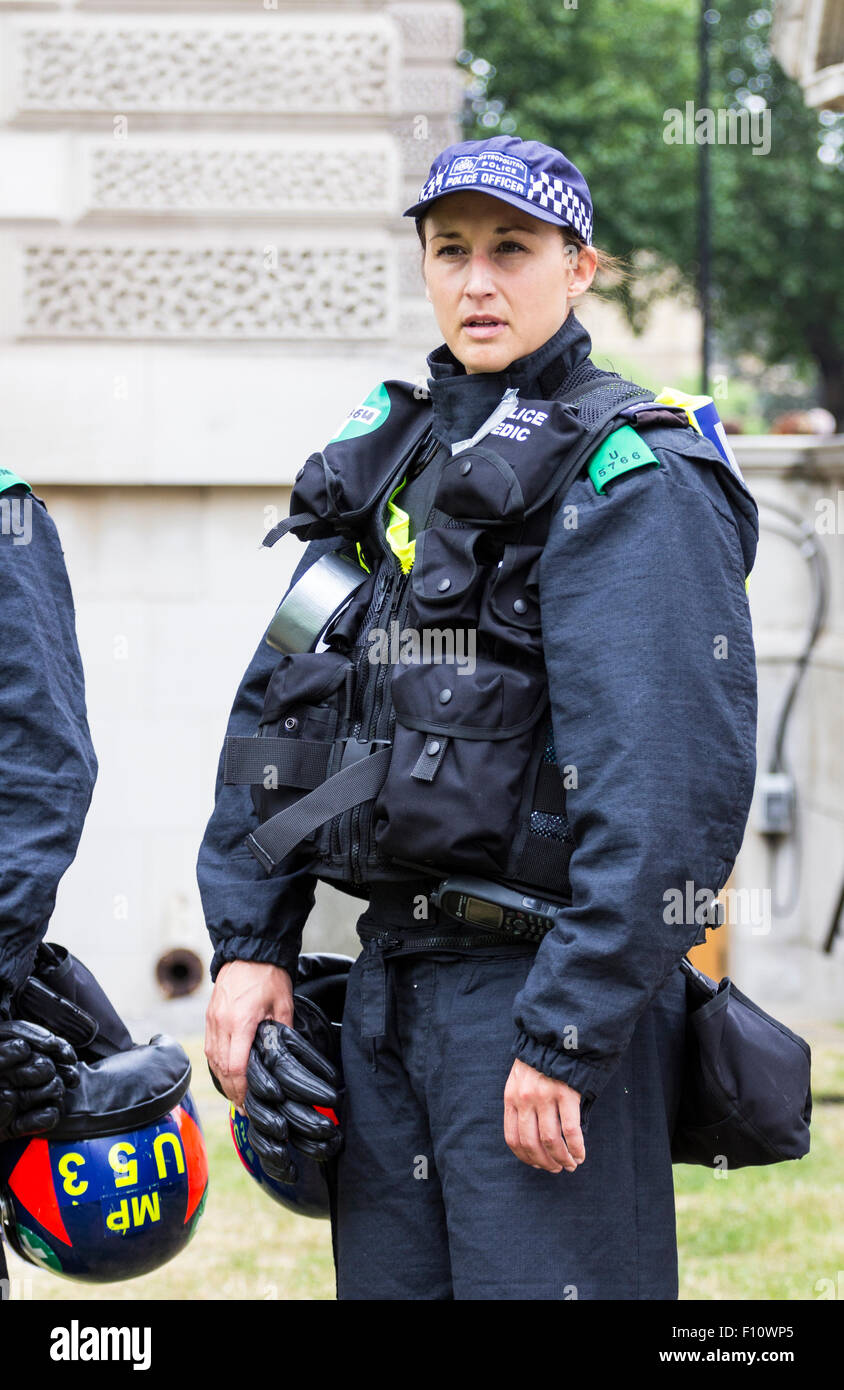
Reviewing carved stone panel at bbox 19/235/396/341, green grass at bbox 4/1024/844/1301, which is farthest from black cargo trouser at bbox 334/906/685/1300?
carved stone panel at bbox 19/235/396/341

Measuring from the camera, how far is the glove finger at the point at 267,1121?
8.09 feet

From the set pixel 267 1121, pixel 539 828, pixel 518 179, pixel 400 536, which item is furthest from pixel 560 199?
pixel 267 1121

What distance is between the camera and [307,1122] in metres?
2.45

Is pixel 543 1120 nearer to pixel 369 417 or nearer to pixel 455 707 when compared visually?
pixel 455 707

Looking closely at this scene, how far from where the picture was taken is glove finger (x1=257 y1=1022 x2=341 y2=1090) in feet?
8.20

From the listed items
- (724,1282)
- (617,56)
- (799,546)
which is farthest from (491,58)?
(724,1282)

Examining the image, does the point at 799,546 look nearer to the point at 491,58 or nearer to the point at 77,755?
the point at 77,755

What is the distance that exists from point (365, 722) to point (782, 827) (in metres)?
5.09

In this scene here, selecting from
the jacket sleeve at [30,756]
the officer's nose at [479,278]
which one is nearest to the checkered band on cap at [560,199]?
the officer's nose at [479,278]

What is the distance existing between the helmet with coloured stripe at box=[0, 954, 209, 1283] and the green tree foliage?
65.4 feet

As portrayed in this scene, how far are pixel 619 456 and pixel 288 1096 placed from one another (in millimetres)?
1051

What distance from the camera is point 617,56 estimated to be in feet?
81.8

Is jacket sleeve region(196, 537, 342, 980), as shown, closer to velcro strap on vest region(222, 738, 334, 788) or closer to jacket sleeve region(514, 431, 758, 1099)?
velcro strap on vest region(222, 738, 334, 788)
